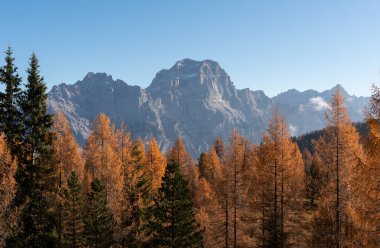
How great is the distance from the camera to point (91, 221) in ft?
100

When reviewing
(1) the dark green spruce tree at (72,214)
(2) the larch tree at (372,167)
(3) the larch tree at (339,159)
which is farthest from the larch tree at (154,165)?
(2) the larch tree at (372,167)

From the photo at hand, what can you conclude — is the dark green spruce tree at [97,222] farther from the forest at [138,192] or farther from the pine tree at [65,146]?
the pine tree at [65,146]

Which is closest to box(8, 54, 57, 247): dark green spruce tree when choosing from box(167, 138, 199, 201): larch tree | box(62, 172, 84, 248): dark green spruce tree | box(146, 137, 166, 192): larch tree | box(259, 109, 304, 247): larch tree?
box(62, 172, 84, 248): dark green spruce tree

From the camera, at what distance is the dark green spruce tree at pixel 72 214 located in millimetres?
31197

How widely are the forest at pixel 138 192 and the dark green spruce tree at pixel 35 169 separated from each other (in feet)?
0.26

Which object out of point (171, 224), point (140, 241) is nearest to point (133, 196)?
point (140, 241)

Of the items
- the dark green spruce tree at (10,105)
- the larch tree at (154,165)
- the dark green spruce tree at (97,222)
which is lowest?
the dark green spruce tree at (97,222)

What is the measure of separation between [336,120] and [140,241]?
72.0 ft

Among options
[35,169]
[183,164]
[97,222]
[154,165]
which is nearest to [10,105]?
[35,169]

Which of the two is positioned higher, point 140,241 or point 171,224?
point 171,224

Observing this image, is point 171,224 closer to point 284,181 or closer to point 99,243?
point 99,243

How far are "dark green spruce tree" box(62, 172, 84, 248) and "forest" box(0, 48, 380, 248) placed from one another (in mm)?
98

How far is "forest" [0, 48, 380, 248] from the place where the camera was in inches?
1016

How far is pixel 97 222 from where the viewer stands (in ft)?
101
